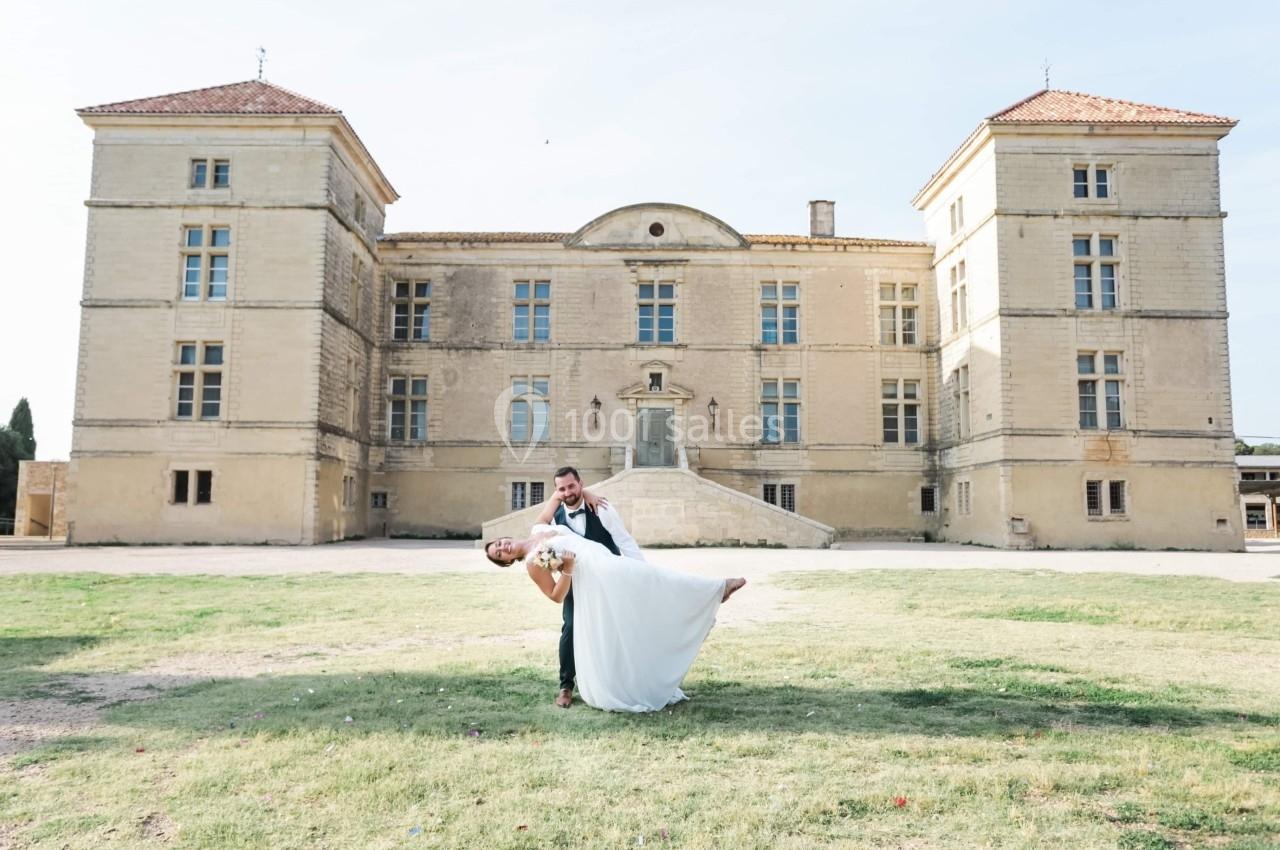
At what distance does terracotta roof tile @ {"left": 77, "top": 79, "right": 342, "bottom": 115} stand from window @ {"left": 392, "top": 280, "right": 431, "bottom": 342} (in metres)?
6.55

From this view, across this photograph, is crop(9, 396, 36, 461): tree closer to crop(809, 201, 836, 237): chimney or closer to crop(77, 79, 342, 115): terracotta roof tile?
crop(77, 79, 342, 115): terracotta roof tile

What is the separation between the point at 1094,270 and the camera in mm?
25109

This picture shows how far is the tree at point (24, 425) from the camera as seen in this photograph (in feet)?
152

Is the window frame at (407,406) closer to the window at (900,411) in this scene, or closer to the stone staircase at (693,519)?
the stone staircase at (693,519)

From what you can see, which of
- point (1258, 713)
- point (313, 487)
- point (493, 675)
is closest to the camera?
point (1258, 713)

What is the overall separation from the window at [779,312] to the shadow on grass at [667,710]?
78.5ft

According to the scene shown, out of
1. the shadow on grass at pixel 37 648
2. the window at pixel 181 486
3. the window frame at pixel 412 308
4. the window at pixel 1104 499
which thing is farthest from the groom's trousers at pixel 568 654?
the window frame at pixel 412 308

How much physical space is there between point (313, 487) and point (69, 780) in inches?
825

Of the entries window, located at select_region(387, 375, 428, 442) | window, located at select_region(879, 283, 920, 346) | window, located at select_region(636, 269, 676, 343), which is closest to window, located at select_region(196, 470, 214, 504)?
window, located at select_region(387, 375, 428, 442)

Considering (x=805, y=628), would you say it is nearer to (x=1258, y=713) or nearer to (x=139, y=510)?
(x=1258, y=713)

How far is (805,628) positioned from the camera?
898 centimetres

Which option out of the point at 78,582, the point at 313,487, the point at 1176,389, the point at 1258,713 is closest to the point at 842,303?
the point at 1176,389

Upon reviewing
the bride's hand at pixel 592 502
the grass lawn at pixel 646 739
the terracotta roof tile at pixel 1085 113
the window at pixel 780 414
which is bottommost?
the grass lawn at pixel 646 739

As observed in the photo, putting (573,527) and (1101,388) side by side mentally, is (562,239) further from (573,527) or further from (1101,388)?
(573,527)
